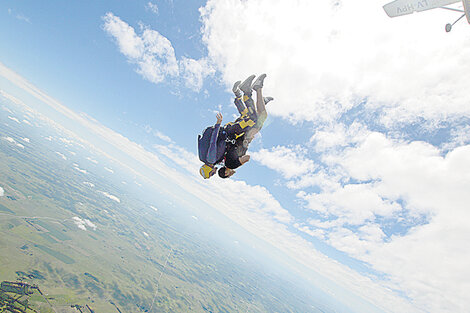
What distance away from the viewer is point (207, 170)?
15.9ft

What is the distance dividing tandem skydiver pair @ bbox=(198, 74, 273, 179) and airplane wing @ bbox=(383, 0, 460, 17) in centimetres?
449

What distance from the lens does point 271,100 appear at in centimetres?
417

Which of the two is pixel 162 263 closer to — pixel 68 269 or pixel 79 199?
pixel 68 269

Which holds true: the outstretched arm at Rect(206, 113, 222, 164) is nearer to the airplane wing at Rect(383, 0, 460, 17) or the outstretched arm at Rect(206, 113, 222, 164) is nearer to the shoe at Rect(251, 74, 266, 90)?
Result: the shoe at Rect(251, 74, 266, 90)

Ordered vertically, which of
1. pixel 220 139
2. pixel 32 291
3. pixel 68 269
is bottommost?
pixel 68 269

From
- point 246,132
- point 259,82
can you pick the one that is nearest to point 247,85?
point 259,82

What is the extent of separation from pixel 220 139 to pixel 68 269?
326ft

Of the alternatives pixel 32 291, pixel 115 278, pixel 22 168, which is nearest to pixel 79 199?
pixel 22 168

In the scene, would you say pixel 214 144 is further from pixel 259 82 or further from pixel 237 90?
pixel 259 82

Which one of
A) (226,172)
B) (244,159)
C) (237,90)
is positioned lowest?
(226,172)

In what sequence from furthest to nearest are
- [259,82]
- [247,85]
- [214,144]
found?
[214,144], [247,85], [259,82]

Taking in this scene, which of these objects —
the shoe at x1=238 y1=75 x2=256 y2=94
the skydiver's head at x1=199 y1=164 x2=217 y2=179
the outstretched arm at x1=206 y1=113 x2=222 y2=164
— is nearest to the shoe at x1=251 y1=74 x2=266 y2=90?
the shoe at x1=238 y1=75 x2=256 y2=94

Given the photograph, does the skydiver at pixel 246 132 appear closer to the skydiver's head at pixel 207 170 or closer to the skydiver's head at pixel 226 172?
the skydiver's head at pixel 226 172

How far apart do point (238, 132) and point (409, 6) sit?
216 inches
